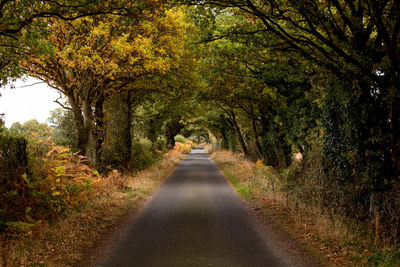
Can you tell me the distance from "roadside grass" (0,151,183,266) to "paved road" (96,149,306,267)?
1.98 feet

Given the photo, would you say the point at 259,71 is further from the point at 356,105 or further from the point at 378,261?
the point at 378,261

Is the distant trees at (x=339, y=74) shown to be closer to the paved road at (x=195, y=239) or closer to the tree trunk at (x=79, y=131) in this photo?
the paved road at (x=195, y=239)

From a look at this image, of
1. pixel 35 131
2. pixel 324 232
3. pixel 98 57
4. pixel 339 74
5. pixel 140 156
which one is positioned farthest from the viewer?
pixel 140 156

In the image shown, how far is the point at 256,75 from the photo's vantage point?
12891 mm

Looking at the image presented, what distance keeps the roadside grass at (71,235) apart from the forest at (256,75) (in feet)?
1.21

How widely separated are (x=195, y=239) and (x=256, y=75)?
831 cm

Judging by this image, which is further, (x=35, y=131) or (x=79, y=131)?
(x=35, y=131)

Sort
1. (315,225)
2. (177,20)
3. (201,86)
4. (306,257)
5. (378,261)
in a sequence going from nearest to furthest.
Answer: (378,261) → (306,257) → (315,225) → (177,20) → (201,86)

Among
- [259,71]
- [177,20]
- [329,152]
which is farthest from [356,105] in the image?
[177,20]

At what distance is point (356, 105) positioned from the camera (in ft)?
24.8

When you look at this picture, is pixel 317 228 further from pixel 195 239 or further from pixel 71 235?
pixel 71 235

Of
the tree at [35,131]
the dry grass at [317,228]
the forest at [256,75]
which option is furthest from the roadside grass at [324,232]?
the tree at [35,131]

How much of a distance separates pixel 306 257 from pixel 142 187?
9518 mm

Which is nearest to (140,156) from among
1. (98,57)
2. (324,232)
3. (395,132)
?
(98,57)
